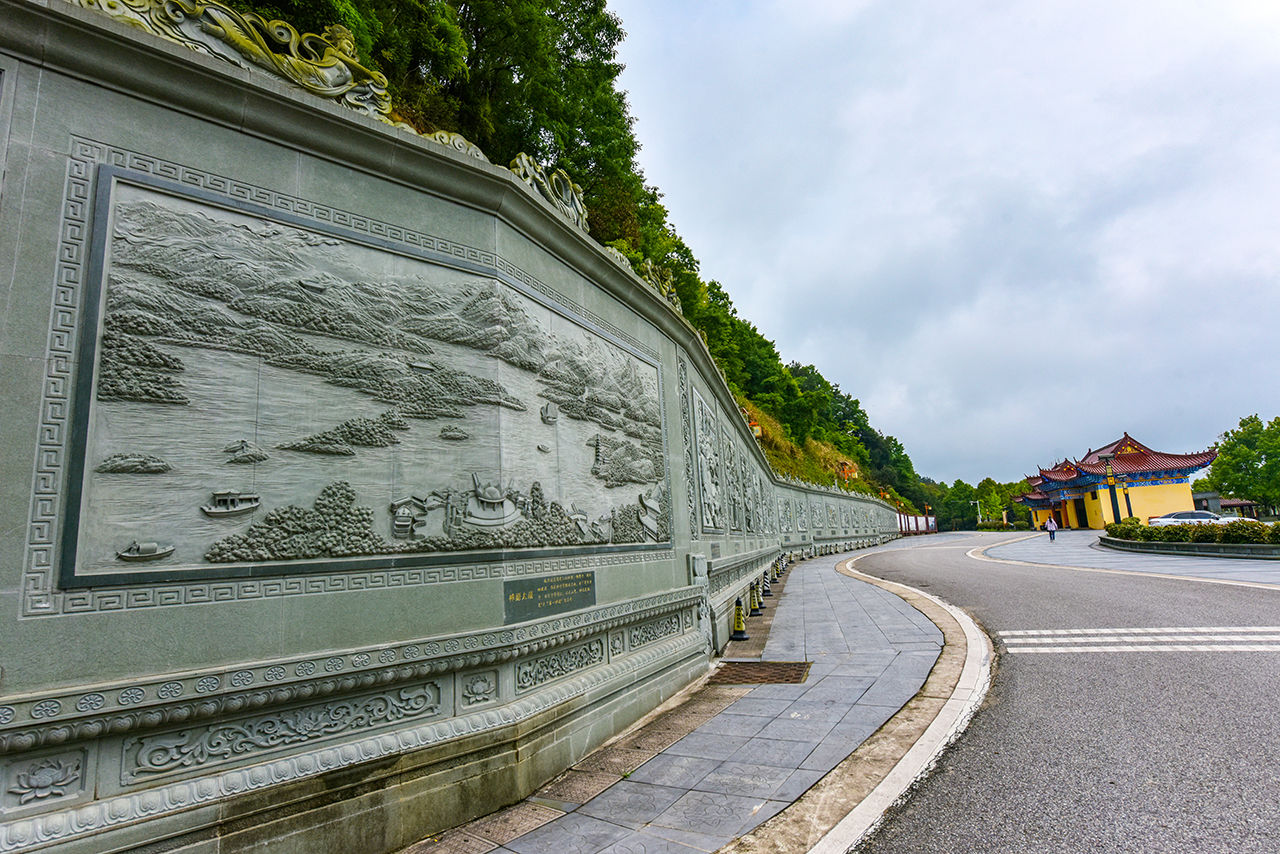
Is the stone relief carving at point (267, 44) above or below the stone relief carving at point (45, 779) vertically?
above

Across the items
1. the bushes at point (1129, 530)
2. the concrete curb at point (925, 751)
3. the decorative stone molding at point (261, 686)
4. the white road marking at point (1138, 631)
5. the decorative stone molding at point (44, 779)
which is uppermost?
the decorative stone molding at point (261, 686)

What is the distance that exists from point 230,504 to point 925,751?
4538 mm

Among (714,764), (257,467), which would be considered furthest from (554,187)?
(714,764)

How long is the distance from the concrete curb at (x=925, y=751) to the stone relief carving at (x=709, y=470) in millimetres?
3302

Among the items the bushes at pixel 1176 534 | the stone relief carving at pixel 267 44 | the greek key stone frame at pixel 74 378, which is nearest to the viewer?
the greek key stone frame at pixel 74 378

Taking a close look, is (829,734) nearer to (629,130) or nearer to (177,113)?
(177,113)

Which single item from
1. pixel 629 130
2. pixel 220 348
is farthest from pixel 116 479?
pixel 629 130

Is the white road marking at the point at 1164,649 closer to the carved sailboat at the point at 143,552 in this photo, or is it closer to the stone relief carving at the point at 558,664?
the stone relief carving at the point at 558,664

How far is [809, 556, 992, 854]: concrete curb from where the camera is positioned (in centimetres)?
301

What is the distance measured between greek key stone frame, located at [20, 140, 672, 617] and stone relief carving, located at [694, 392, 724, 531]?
4.40 metres

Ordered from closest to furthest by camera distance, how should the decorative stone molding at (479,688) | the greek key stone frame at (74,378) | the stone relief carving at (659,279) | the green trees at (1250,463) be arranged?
the greek key stone frame at (74,378), the decorative stone molding at (479,688), the stone relief carving at (659,279), the green trees at (1250,463)

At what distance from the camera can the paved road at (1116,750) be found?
9.56 ft

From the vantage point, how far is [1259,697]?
4715 mm

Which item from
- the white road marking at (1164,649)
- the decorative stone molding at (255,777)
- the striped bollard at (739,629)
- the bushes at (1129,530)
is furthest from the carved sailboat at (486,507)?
the bushes at (1129,530)
